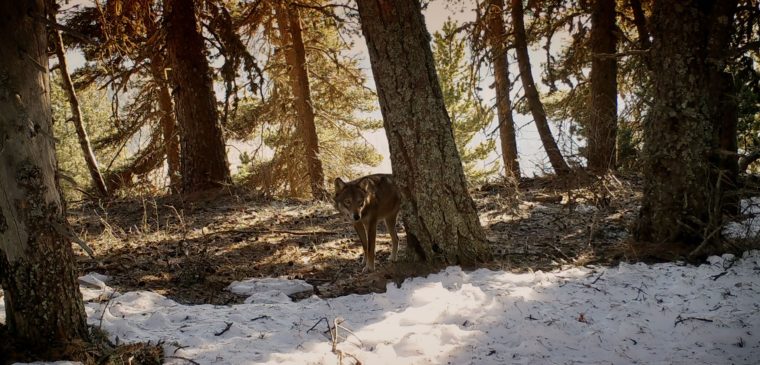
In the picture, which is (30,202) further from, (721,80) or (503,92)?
(503,92)

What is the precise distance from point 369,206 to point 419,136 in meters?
1.86

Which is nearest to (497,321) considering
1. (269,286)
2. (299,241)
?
(269,286)

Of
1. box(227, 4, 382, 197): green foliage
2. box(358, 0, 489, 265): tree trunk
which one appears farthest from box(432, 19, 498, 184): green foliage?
box(358, 0, 489, 265): tree trunk

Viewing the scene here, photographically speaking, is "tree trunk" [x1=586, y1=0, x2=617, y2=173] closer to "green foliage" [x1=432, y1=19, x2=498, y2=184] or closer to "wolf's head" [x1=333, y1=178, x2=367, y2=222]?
"wolf's head" [x1=333, y1=178, x2=367, y2=222]

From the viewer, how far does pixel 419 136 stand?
239 inches

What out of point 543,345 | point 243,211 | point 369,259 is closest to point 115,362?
point 543,345

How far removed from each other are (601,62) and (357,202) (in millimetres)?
8234

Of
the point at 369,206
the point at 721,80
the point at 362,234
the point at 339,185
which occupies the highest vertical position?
the point at 721,80

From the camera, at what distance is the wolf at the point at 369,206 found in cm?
728

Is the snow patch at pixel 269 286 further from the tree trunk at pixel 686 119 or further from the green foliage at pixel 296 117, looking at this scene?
the green foliage at pixel 296 117

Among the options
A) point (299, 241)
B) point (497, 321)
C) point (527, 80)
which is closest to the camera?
point (497, 321)

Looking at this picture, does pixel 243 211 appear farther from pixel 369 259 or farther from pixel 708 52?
pixel 708 52

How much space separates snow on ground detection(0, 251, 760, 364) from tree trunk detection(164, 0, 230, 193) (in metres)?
5.80

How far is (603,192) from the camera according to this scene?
29.2 feet
